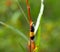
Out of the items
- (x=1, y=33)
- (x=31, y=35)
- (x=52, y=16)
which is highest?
(x=31, y=35)

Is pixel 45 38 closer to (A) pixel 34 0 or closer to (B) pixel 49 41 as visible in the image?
(B) pixel 49 41

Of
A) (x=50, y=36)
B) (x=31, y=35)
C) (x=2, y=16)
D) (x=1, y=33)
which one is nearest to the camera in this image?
(x=31, y=35)

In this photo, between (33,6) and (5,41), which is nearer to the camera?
(5,41)

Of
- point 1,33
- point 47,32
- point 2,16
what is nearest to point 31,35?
point 1,33

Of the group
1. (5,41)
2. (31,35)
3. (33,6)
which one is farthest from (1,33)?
(31,35)

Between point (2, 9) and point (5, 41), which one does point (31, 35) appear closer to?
point (5, 41)

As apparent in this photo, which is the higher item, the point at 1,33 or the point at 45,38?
the point at 1,33

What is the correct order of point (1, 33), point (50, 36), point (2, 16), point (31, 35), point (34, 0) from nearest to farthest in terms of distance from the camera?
point (31, 35), point (1, 33), point (50, 36), point (2, 16), point (34, 0)

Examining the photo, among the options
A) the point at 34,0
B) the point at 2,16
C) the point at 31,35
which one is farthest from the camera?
the point at 34,0

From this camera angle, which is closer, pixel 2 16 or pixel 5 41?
pixel 5 41

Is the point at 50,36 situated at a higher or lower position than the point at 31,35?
lower
